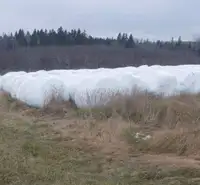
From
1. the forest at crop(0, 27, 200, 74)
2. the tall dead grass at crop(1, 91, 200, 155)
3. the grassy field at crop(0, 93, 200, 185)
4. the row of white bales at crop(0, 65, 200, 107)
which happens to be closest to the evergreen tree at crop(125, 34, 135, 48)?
the forest at crop(0, 27, 200, 74)

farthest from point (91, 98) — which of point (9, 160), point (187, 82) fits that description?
point (9, 160)

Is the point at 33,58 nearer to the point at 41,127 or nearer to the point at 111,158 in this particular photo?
the point at 41,127


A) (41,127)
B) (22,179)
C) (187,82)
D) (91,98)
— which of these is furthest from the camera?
(187,82)

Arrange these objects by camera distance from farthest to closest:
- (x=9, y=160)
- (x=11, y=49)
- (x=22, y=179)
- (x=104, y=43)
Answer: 1. (x=104, y=43)
2. (x=11, y=49)
3. (x=9, y=160)
4. (x=22, y=179)

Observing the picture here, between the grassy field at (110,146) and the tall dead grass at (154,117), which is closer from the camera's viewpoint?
the grassy field at (110,146)

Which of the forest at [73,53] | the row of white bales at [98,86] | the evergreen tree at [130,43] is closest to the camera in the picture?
the row of white bales at [98,86]

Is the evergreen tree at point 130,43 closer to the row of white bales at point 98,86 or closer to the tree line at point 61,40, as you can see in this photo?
the tree line at point 61,40

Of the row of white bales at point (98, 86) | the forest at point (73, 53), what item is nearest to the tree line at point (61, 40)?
the forest at point (73, 53)

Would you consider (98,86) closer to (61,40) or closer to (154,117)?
(154,117)

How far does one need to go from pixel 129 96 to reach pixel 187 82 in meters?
4.50

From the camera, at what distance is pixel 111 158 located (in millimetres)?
7512

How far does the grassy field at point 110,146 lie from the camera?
20.7 feet

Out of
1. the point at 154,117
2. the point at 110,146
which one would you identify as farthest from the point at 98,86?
the point at 110,146

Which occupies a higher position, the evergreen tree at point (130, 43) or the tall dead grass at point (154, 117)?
the tall dead grass at point (154, 117)
